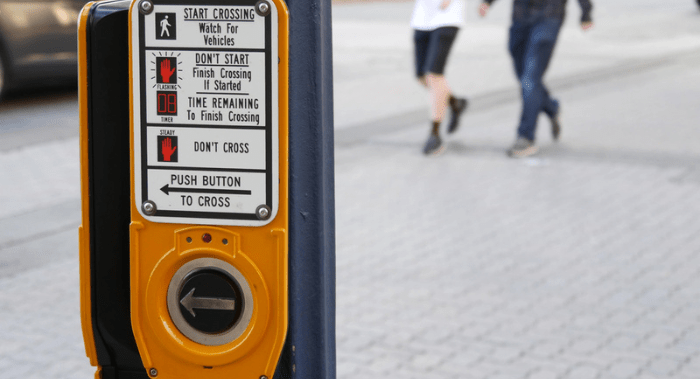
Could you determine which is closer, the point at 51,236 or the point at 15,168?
the point at 51,236

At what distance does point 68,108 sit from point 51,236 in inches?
210

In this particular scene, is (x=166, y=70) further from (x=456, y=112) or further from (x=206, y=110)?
(x=456, y=112)

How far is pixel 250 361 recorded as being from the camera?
156 centimetres

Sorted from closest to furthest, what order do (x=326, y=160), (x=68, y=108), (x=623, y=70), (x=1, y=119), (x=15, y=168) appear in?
(x=326, y=160), (x=15, y=168), (x=1, y=119), (x=68, y=108), (x=623, y=70)

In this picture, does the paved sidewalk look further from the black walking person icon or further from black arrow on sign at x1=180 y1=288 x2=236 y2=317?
the black walking person icon

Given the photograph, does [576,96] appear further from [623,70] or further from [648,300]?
[648,300]

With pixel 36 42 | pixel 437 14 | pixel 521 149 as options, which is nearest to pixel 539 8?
pixel 437 14

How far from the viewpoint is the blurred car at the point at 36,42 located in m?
10.3

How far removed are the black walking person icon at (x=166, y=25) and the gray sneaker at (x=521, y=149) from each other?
6.35 metres

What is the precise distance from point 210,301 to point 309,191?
23 cm

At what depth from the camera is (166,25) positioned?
149cm

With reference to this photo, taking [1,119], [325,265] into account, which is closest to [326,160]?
[325,265]

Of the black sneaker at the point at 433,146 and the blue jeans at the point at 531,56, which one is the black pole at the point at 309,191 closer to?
the blue jeans at the point at 531,56

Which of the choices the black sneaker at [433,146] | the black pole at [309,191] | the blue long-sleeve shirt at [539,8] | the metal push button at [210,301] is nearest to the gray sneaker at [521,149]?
the black sneaker at [433,146]
